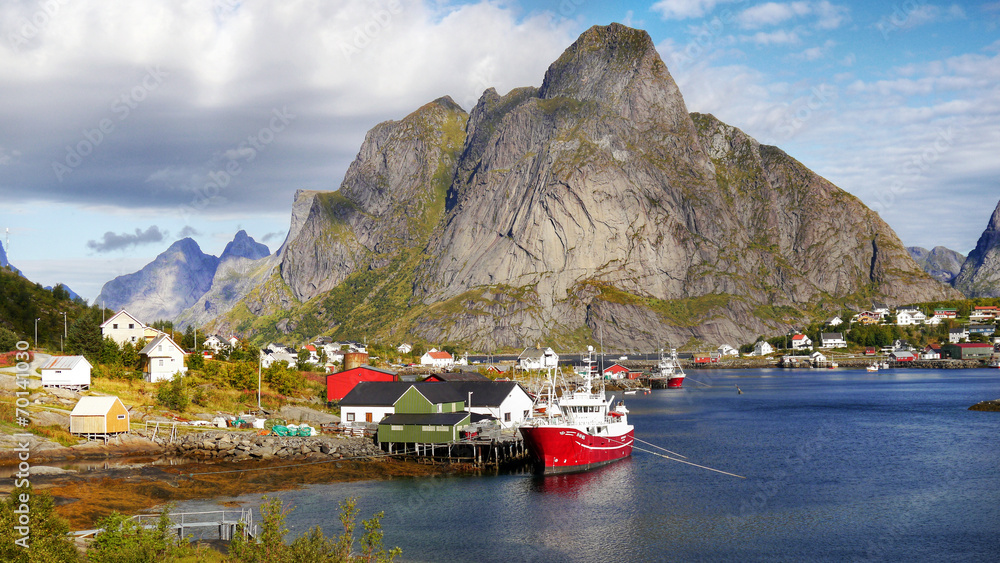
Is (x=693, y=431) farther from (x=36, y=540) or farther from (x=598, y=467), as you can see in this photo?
(x=36, y=540)

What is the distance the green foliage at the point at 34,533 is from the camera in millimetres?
23812

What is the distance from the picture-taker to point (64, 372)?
75.3m

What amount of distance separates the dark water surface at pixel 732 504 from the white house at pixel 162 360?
44.6 m

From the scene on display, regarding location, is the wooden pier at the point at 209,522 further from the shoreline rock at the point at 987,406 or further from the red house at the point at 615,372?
the red house at the point at 615,372

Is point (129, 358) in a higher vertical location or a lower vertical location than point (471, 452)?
higher

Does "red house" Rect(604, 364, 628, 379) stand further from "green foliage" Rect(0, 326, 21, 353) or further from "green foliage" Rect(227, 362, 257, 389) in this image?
"green foliage" Rect(0, 326, 21, 353)

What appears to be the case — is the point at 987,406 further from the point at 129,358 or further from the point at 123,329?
the point at 123,329

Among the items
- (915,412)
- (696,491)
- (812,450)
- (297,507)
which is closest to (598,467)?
(696,491)

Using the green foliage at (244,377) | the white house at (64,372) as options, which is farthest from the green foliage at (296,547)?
the green foliage at (244,377)

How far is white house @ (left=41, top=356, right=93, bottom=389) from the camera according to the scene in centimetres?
7519

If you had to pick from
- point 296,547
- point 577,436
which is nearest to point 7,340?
point 577,436

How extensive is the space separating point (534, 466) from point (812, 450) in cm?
2918

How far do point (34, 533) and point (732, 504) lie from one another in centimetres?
4391

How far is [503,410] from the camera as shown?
8075 centimetres
